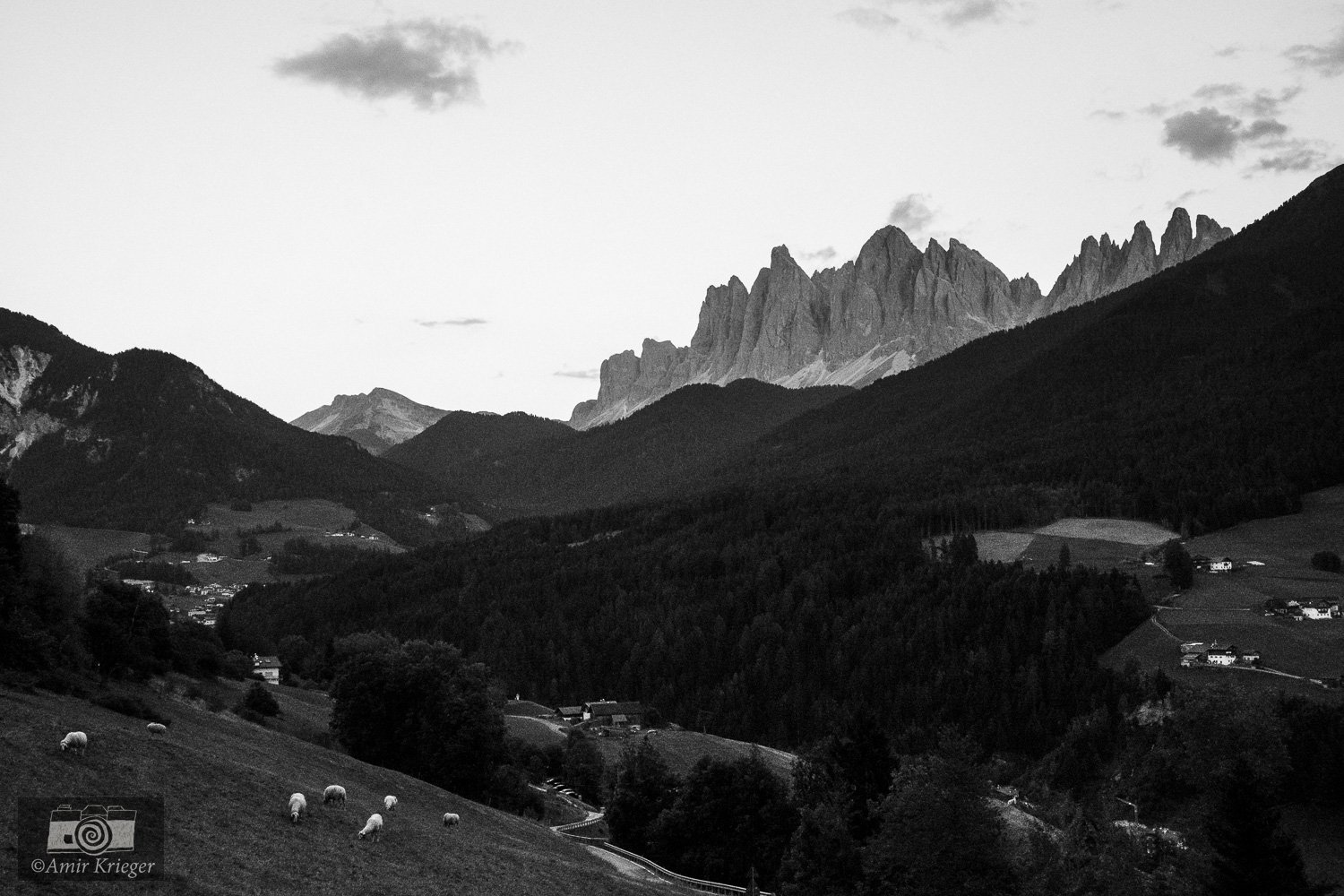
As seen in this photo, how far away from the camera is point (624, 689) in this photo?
6240 inches

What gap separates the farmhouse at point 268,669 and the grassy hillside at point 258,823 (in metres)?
54.7

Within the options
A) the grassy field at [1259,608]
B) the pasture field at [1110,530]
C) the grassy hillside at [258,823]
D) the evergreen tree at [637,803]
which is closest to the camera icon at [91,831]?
the grassy hillside at [258,823]

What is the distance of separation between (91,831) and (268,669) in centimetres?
8271

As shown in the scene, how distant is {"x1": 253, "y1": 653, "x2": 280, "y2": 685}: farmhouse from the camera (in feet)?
343

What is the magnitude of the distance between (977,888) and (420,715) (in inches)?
1404

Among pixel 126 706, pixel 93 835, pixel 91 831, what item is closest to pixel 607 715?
pixel 126 706

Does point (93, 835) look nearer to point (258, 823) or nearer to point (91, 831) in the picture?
point (91, 831)

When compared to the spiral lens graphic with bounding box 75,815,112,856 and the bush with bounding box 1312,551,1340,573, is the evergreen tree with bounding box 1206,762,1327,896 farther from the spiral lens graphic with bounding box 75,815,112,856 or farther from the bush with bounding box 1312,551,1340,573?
the bush with bounding box 1312,551,1340,573

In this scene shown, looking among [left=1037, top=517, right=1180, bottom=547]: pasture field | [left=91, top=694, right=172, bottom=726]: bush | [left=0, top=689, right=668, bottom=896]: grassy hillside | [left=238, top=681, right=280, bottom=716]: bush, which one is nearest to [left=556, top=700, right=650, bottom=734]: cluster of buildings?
[left=238, top=681, right=280, bottom=716]: bush

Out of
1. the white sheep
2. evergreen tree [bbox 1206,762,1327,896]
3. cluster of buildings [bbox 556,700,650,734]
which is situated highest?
the white sheep

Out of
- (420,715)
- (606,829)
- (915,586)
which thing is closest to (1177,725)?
(606,829)

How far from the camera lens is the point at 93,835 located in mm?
28984

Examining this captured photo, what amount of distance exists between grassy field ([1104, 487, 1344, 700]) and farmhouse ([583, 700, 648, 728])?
50.3m

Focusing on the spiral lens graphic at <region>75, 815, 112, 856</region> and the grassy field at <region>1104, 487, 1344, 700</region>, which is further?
the grassy field at <region>1104, 487, 1344, 700</region>
